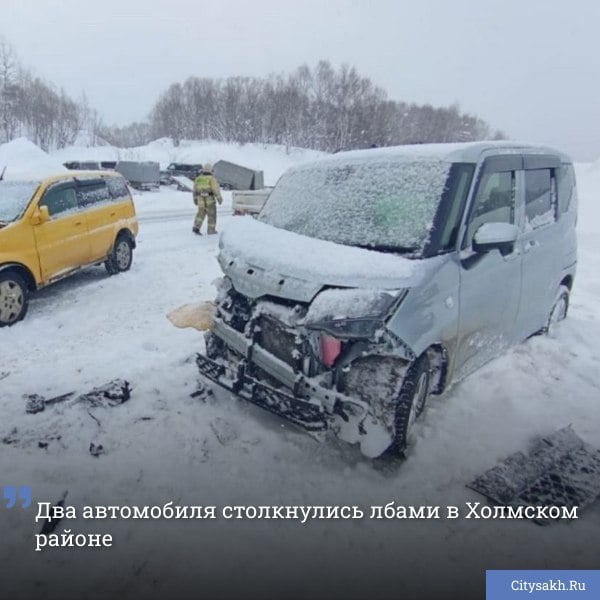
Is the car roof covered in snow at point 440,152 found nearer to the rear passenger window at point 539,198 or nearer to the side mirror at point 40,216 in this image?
the rear passenger window at point 539,198

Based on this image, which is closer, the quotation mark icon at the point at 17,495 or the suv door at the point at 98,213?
the quotation mark icon at the point at 17,495

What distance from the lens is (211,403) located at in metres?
3.79

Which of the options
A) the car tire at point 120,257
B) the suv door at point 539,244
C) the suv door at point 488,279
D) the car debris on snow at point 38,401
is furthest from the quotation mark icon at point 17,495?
the car tire at point 120,257

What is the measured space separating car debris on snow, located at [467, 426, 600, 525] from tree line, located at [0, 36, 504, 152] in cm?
5614

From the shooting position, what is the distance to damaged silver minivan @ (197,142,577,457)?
2867 millimetres

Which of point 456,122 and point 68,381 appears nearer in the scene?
point 68,381

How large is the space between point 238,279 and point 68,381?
6.72ft

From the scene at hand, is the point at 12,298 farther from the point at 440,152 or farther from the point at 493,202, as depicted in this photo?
the point at 493,202

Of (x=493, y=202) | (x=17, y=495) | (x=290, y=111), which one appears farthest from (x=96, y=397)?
(x=290, y=111)

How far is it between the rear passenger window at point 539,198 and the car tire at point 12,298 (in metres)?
5.73

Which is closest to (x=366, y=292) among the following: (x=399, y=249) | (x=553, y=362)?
(x=399, y=249)

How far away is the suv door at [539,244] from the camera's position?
406cm

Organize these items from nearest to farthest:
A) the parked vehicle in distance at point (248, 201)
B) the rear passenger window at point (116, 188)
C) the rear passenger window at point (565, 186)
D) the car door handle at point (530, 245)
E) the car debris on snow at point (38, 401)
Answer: the car debris on snow at point (38, 401) < the car door handle at point (530, 245) < the rear passenger window at point (565, 186) < the rear passenger window at point (116, 188) < the parked vehicle in distance at point (248, 201)

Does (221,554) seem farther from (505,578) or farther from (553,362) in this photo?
(553,362)
